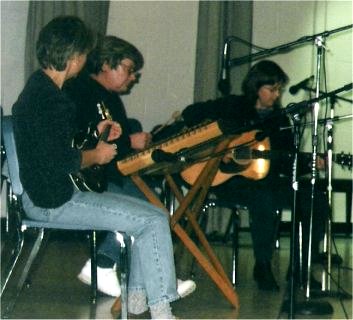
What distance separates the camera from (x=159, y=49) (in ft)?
21.1

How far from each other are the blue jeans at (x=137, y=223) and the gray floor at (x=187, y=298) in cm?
51

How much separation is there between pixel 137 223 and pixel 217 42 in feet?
12.3

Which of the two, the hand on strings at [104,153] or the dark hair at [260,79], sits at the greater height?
the dark hair at [260,79]

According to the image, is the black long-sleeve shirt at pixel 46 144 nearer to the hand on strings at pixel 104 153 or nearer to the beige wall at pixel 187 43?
the hand on strings at pixel 104 153

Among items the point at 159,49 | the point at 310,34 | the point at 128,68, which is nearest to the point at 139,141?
the point at 128,68

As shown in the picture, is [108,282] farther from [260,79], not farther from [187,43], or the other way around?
[187,43]

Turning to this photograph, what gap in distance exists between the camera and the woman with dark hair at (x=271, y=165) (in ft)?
13.6

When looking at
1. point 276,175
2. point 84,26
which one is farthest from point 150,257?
point 276,175

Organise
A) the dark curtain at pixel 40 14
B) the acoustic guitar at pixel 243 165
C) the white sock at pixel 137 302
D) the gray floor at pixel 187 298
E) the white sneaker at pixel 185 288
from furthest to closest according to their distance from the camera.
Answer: the dark curtain at pixel 40 14 < the acoustic guitar at pixel 243 165 < the white sneaker at pixel 185 288 < the gray floor at pixel 187 298 < the white sock at pixel 137 302

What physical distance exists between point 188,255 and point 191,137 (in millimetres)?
2090

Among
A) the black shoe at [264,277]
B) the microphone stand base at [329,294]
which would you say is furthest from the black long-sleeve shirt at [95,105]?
the microphone stand base at [329,294]

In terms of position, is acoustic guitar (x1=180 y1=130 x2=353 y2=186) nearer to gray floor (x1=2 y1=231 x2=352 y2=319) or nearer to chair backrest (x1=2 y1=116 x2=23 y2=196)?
gray floor (x1=2 y1=231 x2=352 y2=319)

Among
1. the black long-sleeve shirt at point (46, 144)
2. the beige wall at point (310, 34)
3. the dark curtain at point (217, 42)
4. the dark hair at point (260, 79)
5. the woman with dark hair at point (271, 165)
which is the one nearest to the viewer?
the black long-sleeve shirt at point (46, 144)

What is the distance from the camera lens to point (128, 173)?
10.8ft
